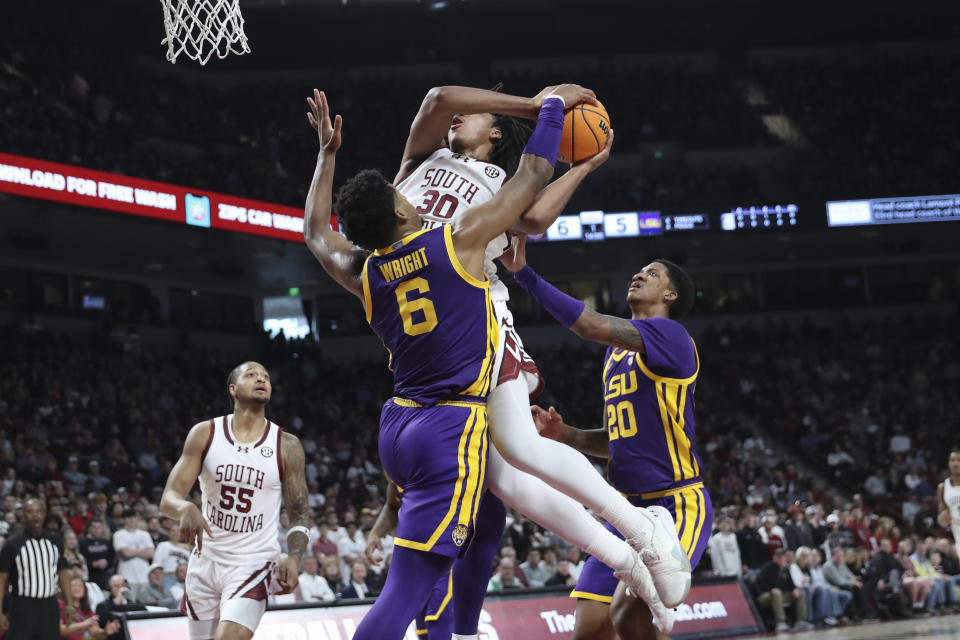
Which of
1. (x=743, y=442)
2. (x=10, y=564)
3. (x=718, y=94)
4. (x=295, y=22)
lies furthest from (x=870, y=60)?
(x=10, y=564)

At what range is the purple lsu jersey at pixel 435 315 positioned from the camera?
3986mm

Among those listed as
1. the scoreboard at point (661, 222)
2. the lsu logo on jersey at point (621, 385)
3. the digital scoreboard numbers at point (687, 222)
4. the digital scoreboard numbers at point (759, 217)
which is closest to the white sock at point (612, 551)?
the lsu logo on jersey at point (621, 385)

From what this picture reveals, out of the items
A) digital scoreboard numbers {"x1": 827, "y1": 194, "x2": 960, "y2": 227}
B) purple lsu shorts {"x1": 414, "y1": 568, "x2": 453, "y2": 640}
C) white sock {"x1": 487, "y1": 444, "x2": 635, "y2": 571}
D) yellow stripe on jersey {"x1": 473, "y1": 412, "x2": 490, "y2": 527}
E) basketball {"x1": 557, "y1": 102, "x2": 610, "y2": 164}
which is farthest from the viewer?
digital scoreboard numbers {"x1": 827, "y1": 194, "x2": 960, "y2": 227}

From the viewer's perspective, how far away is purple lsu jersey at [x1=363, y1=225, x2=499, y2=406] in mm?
3986

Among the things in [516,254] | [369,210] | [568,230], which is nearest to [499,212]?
[369,210]

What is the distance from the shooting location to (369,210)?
4043 mm

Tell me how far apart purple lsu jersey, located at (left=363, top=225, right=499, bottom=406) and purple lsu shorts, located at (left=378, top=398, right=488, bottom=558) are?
9 cm


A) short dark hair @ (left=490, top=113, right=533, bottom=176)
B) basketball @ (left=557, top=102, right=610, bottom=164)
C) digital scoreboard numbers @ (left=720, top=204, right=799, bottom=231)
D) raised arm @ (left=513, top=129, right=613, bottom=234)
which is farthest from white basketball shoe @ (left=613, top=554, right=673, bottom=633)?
digital scoreboard numbers @ (left=720, top=204, right=799, bottom=231)

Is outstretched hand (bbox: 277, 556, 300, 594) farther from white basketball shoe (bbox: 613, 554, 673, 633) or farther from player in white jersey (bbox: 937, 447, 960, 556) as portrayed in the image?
player in white jersey (bbox: 937, 447, 960, 556)

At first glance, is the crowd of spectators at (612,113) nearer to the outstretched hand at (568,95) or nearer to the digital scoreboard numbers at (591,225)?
the digital scoreboard numbers at (591,225)

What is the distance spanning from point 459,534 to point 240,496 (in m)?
2.70

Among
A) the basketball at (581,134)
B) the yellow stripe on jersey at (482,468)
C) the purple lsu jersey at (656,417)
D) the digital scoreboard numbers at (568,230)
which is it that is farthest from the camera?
the digital scoreboard numbers at (568,230)

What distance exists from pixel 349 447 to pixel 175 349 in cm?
547

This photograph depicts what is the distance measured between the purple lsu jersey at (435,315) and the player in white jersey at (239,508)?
2191 millimetres
